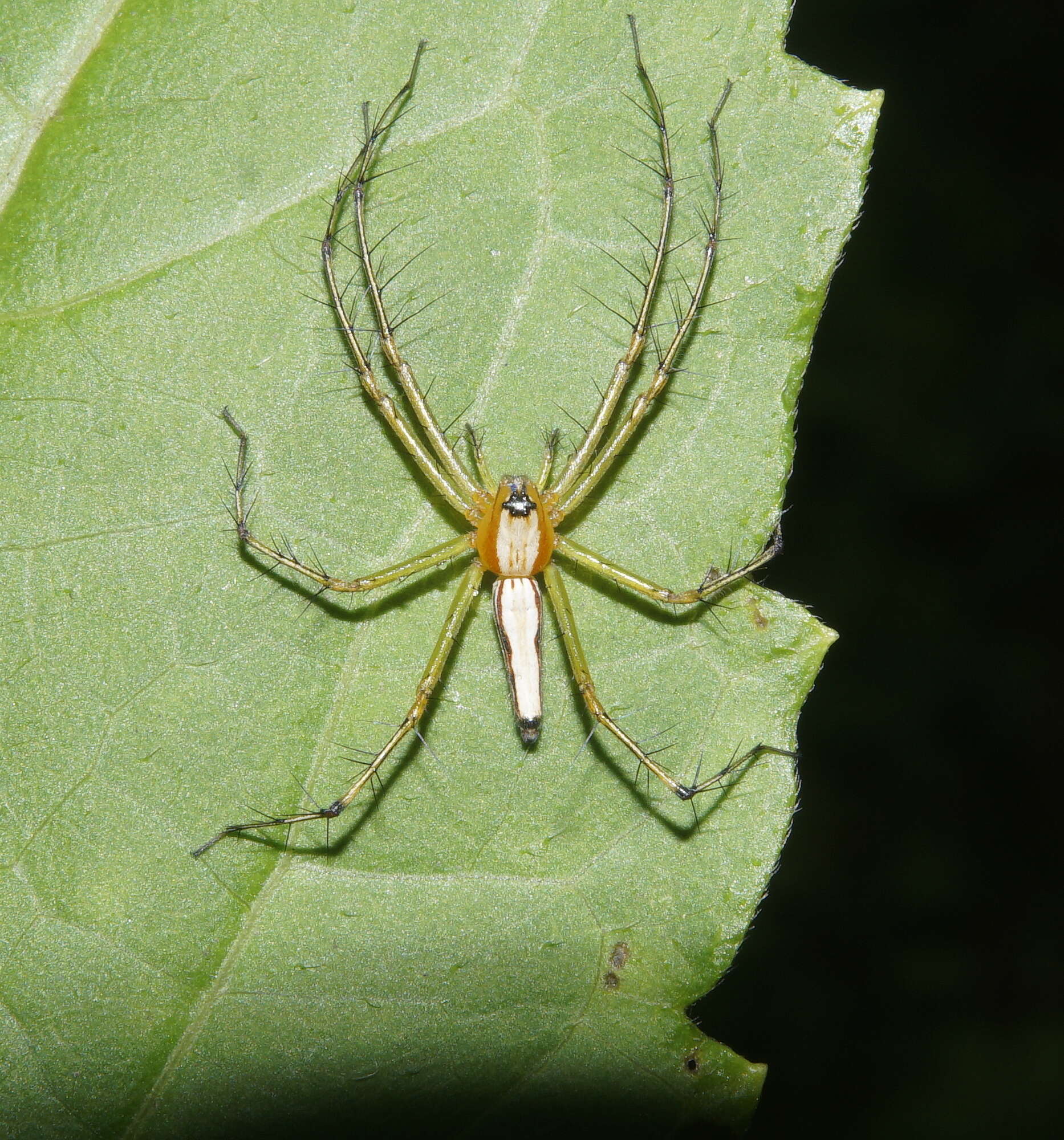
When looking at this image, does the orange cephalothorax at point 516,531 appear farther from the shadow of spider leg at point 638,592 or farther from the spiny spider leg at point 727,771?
the spiny spider leg at point 727,771

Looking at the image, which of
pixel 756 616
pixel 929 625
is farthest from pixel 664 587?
pixel 929 625

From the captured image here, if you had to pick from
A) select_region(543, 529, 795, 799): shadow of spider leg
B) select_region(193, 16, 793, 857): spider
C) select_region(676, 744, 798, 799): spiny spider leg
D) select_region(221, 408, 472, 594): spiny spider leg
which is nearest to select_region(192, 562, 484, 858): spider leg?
select_region(193, 16, 793, 857): spider

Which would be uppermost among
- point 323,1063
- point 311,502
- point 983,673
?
point 983,673

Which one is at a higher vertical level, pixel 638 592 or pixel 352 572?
pixel 638 592

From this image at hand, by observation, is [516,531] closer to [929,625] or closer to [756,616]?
[756,616]

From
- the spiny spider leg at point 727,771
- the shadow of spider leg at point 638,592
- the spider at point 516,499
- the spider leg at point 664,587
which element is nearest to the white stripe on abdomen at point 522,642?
the spider at point 516,499

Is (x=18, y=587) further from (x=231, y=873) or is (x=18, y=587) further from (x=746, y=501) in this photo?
(x=746, y=501)

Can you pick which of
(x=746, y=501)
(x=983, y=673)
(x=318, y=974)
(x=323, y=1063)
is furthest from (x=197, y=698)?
(x=983, y=673)
